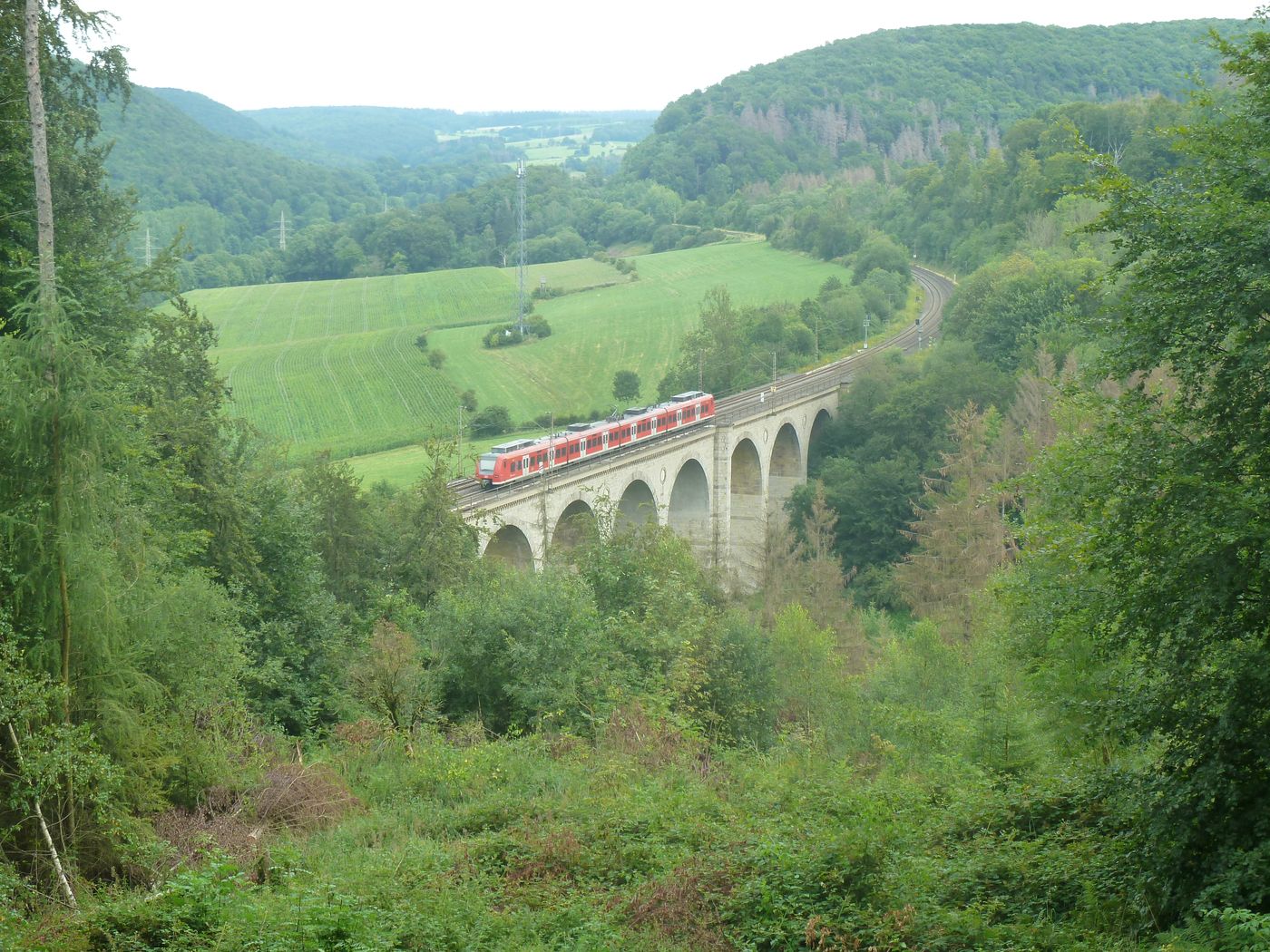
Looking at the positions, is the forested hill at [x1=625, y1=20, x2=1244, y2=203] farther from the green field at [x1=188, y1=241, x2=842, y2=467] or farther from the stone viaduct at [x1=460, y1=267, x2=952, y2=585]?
the stone viaduct at [x1=460, y1=267, x2=952, y2=585]

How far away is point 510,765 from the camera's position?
1570 centimetres

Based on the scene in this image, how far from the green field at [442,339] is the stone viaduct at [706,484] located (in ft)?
29.2

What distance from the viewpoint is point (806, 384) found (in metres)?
67.4

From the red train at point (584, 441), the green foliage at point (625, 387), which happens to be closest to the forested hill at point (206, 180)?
the green foliage at point (625, 387)

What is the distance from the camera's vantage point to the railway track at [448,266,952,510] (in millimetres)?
40000

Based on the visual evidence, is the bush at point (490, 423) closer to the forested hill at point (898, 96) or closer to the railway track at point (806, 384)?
the railway track at point (806, 384)

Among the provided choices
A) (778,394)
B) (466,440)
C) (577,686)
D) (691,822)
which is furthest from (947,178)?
(691,822)

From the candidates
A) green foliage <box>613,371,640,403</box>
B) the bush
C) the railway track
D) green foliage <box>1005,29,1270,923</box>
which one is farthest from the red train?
green foliage <box>1005,29,1270,923</box>

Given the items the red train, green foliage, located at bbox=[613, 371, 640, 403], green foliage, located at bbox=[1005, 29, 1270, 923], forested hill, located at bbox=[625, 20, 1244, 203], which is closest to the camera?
green foliage, located at bbox=[1005, 29, 1270, 923]

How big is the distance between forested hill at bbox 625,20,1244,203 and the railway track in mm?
65499

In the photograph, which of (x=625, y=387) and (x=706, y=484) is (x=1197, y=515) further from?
(x=625, y=387)

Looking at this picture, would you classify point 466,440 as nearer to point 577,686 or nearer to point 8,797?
point 577,686

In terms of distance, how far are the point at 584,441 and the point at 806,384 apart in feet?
80.8

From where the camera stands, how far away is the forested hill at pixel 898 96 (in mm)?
154625
